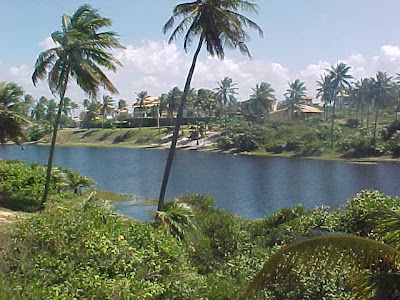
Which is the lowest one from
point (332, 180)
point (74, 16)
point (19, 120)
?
point (332, 180)

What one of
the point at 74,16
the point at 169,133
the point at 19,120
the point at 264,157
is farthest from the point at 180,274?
the point at 169,133

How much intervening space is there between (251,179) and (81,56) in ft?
103

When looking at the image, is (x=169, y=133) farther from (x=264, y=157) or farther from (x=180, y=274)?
(x=180, y=274)

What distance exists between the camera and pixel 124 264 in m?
9.33

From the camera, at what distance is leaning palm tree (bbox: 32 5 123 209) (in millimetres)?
24188

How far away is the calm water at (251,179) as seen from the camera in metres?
39.5

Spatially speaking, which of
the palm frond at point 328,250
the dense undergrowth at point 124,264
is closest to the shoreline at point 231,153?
the dense undergrowth at point 124,264

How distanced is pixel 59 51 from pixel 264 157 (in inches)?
2418

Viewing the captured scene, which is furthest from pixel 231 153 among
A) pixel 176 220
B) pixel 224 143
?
pixel 176 220

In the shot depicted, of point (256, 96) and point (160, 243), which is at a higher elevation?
point (256, 96)

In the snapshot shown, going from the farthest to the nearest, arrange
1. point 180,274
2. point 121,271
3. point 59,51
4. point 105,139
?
point 105,139, point 59,51, point 180,274, point 121,271

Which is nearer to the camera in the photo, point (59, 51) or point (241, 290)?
point (241, 290)

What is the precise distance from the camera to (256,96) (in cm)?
10775

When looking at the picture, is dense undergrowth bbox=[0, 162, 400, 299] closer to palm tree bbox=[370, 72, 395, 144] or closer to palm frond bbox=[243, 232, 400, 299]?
palm frond bbox=[243, 232, 400, 299]
